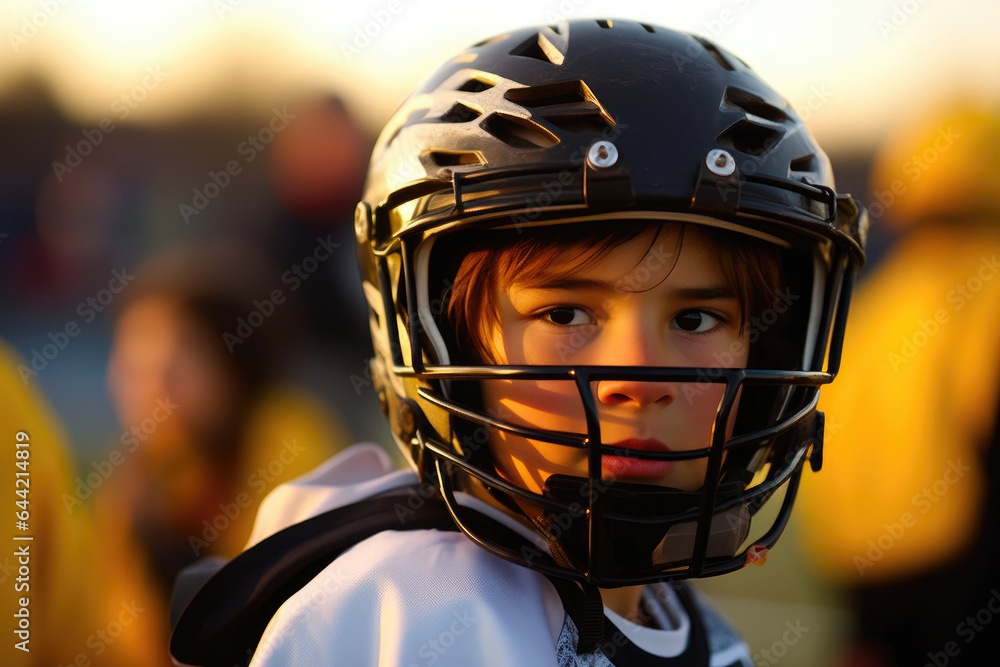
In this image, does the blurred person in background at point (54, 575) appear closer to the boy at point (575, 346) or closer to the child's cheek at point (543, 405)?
the boy at point (575, 346)

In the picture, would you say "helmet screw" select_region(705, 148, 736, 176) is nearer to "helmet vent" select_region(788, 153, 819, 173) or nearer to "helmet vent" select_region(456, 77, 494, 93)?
"helmet vent" select_region(788, 153, 819, 173)

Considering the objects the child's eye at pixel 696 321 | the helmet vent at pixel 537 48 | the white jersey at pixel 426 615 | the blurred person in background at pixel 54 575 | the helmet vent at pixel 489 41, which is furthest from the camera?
the blurred person in background at pixel 54 575

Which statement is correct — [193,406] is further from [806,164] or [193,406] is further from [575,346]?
[806,164]

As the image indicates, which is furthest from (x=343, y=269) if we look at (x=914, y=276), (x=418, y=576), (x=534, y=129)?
(x=914, y=276)

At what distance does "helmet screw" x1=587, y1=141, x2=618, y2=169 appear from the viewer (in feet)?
3.46

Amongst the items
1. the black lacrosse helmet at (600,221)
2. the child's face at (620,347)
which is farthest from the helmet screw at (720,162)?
the child's face at (620,347)

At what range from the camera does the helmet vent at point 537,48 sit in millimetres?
1270

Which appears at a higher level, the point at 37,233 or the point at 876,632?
the point at 37,233

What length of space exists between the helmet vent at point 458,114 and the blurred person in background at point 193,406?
142 cm

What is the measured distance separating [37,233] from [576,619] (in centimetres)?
241

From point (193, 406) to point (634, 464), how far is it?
5.53 ft

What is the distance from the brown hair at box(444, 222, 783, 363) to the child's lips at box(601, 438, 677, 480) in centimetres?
25

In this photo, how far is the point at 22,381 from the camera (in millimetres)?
1979

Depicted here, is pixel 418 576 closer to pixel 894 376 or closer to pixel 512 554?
pixel 512 554
